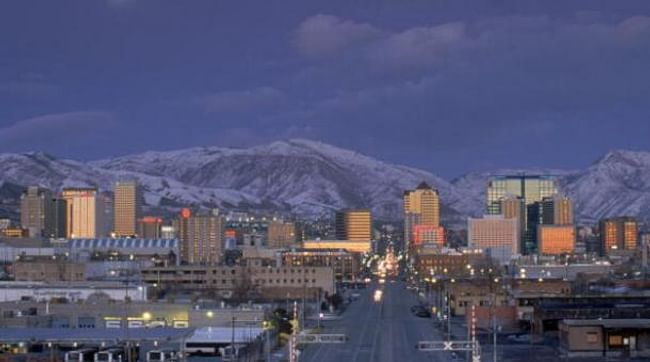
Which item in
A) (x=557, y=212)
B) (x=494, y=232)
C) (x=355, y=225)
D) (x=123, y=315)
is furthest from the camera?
(x=355, y=225)

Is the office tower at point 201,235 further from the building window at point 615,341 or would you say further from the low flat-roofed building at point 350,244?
the building window at point 615,341

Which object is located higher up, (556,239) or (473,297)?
(556,239)

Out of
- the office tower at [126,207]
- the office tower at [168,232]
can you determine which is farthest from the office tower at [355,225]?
the office tower at [168,232]

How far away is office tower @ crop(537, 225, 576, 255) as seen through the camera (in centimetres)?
14262

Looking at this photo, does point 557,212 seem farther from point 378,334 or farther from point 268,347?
point 268,347

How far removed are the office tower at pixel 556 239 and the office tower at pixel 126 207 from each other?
39782mm

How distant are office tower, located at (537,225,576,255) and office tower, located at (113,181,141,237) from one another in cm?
3978

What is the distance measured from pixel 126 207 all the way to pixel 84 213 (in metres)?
8.18

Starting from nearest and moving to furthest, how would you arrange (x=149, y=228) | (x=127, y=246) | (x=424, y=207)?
(x=127, y=246) < (x=149, y=228) < (x=424, y=207)

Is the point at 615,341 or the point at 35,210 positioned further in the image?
the point at 35,210

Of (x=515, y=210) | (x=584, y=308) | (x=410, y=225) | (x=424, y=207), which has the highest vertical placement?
(x=424, y=207)

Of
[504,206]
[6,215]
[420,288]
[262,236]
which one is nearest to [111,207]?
[6,215]

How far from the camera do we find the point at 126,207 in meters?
160

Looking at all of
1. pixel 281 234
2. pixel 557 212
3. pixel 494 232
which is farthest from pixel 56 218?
pixel 557 212
